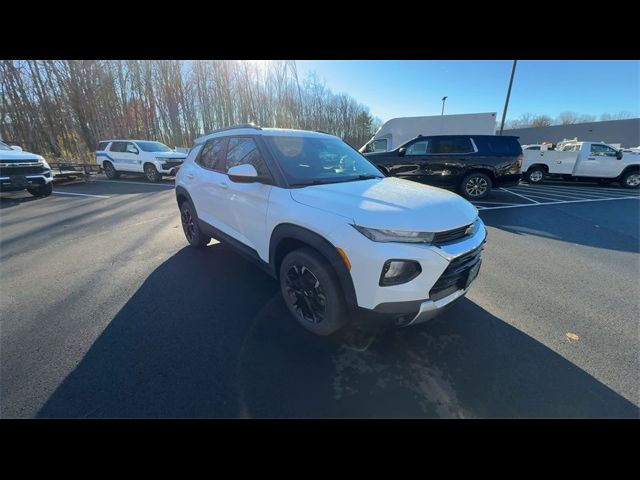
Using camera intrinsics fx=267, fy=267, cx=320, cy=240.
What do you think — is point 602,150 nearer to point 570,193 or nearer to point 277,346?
point 570,193

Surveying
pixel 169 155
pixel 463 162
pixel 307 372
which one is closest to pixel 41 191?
pixel 169 155

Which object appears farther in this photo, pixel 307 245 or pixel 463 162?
Result: pixel 463 162

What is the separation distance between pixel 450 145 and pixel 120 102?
26.4 meters

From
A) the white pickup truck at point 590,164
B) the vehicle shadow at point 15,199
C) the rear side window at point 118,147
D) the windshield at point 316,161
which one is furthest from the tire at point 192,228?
the white pickup truck at point 590,164

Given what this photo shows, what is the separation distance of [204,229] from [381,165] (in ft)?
21.4

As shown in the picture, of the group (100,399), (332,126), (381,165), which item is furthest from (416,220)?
(332,126)

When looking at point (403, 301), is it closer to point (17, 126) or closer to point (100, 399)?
point (100, 399)

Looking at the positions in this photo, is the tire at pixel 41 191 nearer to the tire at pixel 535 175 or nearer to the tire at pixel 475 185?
the tire at pixel 475 185

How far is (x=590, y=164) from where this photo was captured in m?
11.7

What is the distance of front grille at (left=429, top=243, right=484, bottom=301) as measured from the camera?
6.52ft

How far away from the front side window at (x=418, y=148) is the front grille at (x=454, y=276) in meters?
7.10

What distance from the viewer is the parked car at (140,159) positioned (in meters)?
12.6
